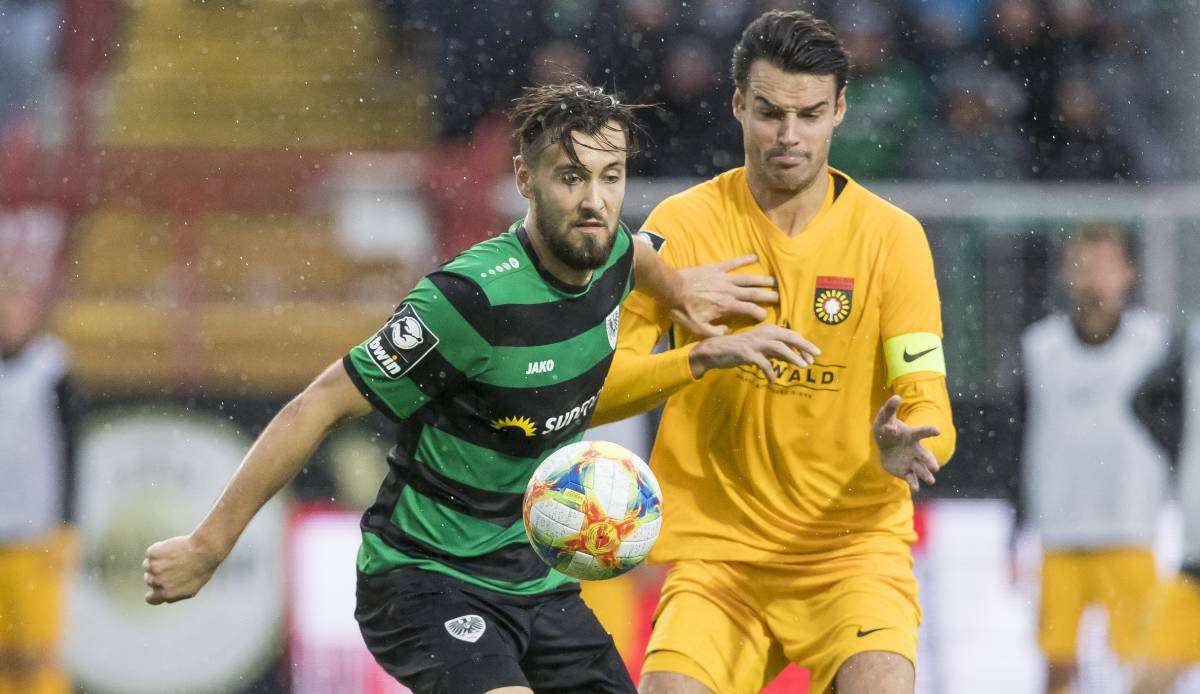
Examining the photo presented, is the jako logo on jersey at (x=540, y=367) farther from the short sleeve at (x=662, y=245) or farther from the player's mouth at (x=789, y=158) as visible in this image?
the player's mouth at (x=789, y=158)

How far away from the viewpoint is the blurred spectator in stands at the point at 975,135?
376 inches

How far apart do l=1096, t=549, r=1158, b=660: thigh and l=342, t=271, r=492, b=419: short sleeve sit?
493cm

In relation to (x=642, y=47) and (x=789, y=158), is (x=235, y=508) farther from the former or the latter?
(x=642, y=47)

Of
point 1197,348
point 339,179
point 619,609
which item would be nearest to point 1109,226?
point 1197,348

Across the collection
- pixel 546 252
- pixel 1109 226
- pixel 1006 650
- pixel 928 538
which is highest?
pixel 546 252

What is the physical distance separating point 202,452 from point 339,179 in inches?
76.8

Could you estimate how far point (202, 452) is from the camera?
312 inches

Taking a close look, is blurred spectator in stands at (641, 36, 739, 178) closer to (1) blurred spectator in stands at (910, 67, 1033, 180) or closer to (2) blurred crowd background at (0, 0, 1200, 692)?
(2) blurred crowd background at (0, 0, 1200, 692)

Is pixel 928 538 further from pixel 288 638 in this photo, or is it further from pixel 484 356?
pixel 484 356

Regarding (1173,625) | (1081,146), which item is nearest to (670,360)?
(1173,625)

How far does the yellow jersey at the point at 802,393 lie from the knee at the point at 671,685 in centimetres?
40

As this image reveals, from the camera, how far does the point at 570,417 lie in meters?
4.33

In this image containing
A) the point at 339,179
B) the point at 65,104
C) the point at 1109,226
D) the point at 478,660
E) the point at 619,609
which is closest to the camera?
the point at 478,660

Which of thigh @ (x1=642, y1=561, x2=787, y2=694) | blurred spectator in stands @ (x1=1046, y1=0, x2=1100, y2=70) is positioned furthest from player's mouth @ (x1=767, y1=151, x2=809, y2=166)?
blurred spectator in stands @ (x1=1046, y1=0, x2=1100, y2=70)
